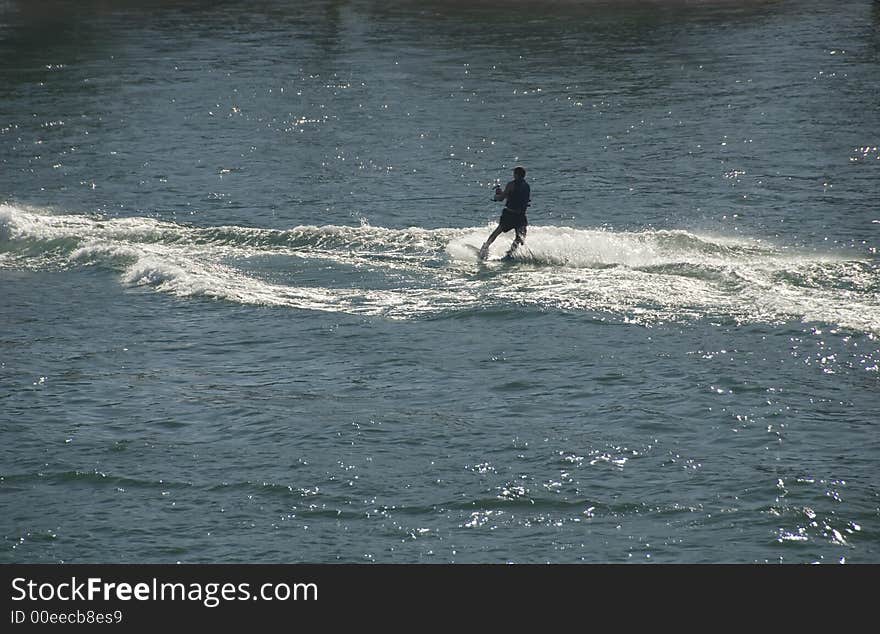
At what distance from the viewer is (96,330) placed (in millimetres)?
28203

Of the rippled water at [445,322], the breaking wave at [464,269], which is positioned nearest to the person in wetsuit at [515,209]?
the breaking wave at [464,269]

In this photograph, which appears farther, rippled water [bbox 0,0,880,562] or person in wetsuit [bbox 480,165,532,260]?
person in wetsuit [bbox 480,165,532,260]

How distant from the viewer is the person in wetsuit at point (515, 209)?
101 ft

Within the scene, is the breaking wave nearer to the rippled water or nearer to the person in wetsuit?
the rippled water

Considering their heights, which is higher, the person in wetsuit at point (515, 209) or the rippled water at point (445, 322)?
the person in wetsuit at point (515, 209)

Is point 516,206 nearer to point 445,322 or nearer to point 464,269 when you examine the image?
point 464,269

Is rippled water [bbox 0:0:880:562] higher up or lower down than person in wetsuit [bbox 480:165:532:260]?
lower down

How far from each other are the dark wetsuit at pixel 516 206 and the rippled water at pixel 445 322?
73 cm

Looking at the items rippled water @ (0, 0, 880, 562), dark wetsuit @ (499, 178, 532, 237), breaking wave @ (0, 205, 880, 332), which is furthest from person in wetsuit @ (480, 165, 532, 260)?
rippled water @ (0, 0, 880, 562)

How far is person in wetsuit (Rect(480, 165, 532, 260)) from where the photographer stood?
3072cm

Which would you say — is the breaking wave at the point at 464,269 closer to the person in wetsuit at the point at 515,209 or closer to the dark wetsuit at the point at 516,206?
the person in wetsuit at the point at 515,209

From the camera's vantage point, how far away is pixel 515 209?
3097 centimetres

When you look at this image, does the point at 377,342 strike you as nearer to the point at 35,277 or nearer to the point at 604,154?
the point at 35,277
